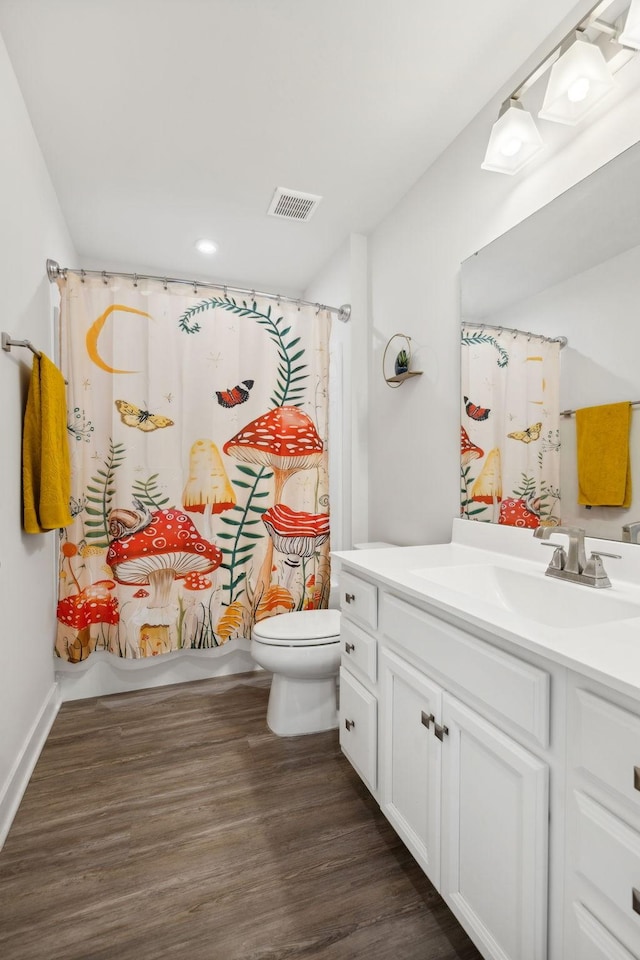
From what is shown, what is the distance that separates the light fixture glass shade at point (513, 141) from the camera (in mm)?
1389

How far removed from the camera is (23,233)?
1.69 m

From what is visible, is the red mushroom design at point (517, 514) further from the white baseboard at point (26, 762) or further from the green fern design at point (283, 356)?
the white baseboard at point (26, 762)

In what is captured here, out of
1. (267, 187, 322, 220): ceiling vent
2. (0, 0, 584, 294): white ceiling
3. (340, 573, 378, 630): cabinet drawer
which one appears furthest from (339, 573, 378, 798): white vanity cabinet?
(267, 187, 322, 220): ceiling vent

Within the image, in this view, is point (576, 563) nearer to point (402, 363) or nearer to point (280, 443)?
point (402, 363)

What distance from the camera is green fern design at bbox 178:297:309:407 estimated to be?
2.42m

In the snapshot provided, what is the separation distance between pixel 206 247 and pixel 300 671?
7.78 ft

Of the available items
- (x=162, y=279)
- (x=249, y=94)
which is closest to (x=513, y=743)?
(x=249, y=94)

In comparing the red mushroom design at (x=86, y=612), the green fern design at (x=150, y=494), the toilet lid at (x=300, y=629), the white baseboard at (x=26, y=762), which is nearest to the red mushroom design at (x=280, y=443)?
the green fern design at (x=150, y=494)

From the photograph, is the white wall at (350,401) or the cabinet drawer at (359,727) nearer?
the cabinet drawer at (359,727)

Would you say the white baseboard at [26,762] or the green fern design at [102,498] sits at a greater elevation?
the green fern design at [102,498]

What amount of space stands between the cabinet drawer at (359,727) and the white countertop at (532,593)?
406 mm

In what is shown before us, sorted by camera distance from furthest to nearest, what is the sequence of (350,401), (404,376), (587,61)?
(350,401)
(404,376)
(587,61)

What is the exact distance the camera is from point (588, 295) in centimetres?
130

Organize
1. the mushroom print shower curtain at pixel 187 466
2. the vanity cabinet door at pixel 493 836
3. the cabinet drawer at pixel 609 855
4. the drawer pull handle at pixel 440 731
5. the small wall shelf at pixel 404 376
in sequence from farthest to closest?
the mushroom print shower curtain at pixel 187 466 → the small wall shelf at pixel 404 376 → the drawer pull handle at pixel 440 731 → the vanity cabinet door at pixel 493 836 → the cabinet drawer at pixel 609 855
